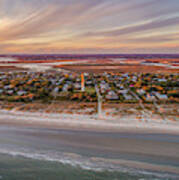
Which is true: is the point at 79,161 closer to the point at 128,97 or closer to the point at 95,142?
the point at 95,142

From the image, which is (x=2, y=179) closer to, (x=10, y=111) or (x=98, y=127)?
(x=98, y=127)

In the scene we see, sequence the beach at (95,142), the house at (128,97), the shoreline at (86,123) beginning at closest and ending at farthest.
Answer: the beach at (95,142)
the shoreline at (86,123)
the house at (128,97)

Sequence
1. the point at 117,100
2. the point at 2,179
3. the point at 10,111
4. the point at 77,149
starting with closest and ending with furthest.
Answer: the point at 2,179, the point at 77,149, the point at 10,111, the point at 117,100

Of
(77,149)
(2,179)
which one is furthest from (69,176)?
(2,179)

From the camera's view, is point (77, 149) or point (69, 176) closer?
point (69, 176)

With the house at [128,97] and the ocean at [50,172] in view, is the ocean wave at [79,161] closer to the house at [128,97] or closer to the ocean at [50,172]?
the ocean at [50,172]

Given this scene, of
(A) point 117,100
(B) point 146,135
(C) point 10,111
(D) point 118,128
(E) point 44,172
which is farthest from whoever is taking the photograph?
(A) point 117,100

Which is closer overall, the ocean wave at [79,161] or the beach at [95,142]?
the ocean wave at [79,161]

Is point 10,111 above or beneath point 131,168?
above

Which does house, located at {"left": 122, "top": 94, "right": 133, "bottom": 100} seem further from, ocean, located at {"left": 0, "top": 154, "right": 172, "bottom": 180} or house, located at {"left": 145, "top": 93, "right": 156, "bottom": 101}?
ocean, located at {"left": 0, "top": 154, "right": 172, "bottom": 180}

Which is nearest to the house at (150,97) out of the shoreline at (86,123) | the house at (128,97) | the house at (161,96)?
the house at (161,96)
